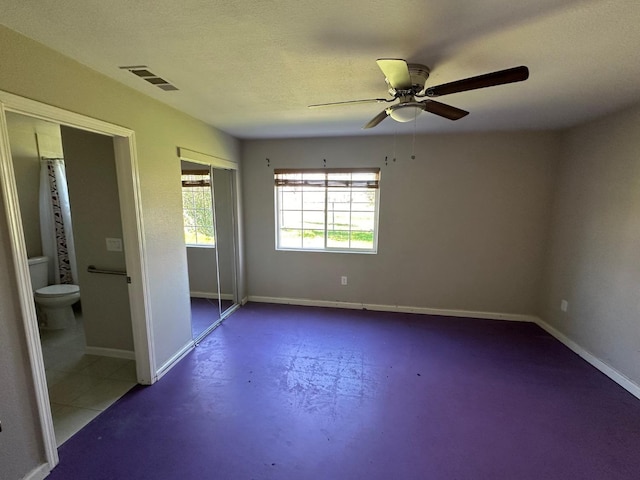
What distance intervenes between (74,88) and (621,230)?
4.34m

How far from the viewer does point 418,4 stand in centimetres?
121

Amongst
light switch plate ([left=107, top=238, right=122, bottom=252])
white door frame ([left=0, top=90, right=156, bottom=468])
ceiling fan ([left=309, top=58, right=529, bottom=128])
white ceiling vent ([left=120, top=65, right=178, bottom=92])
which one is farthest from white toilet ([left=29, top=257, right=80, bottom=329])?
ceiling fan ([left=309, top=58, right=529, bottom=128])

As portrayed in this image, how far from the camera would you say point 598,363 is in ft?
9.07

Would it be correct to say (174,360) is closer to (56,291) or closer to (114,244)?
(114,244)

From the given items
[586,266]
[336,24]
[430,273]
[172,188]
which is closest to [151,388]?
[172,188]


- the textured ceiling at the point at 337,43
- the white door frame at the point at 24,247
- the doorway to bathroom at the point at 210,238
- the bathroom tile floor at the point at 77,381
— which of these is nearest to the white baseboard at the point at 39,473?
the white door frame at the point at 24,247

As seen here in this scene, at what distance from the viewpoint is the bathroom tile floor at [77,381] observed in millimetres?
2094

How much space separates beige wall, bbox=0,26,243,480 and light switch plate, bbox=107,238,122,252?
43 centimetres

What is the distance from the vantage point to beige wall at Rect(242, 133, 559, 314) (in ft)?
11.8

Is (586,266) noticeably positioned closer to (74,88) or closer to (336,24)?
(336,24)

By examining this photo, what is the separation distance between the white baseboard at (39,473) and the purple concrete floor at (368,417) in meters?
0.03

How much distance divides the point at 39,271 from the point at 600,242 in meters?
6.16

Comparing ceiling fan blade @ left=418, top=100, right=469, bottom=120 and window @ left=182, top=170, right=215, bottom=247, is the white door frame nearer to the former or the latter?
window @ left=182, top=170, right=215, bottom=247

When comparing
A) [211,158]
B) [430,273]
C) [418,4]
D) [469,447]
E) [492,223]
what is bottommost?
[469,447]
